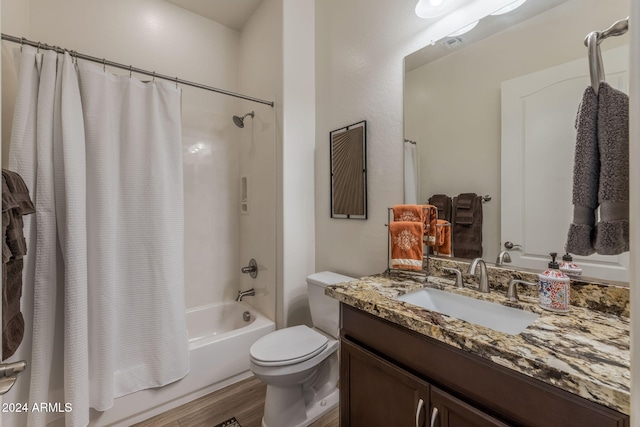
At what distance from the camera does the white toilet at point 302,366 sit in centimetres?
139

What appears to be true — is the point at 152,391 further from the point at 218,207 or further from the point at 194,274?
the point at 218,207

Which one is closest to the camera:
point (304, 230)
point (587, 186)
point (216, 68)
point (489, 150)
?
point (587, 186)

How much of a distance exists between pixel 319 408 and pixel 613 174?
1.73 m

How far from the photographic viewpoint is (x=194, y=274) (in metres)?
2.42

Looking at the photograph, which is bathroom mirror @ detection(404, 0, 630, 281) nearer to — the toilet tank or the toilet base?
the toilet tank

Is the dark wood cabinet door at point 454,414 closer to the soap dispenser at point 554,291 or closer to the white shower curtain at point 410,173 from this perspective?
the soap dispenser at point 554,291

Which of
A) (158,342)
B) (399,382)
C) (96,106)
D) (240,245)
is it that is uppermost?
(96,106)

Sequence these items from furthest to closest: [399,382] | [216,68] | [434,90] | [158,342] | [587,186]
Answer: [216,68] → [158,342] → [434,90] → [399,382] → [587,186]

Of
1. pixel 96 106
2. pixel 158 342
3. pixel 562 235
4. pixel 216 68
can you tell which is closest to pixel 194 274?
pixel 158 342

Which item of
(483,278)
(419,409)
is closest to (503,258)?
(483,278)

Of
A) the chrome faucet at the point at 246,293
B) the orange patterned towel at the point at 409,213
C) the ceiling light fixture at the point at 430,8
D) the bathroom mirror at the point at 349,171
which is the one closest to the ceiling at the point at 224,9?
the bathroom mirror at the point at 349,171

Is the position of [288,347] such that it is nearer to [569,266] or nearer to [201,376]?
[201,376]

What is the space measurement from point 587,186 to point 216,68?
2.79 meters

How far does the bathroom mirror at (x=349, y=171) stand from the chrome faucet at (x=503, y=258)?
0.77 m
